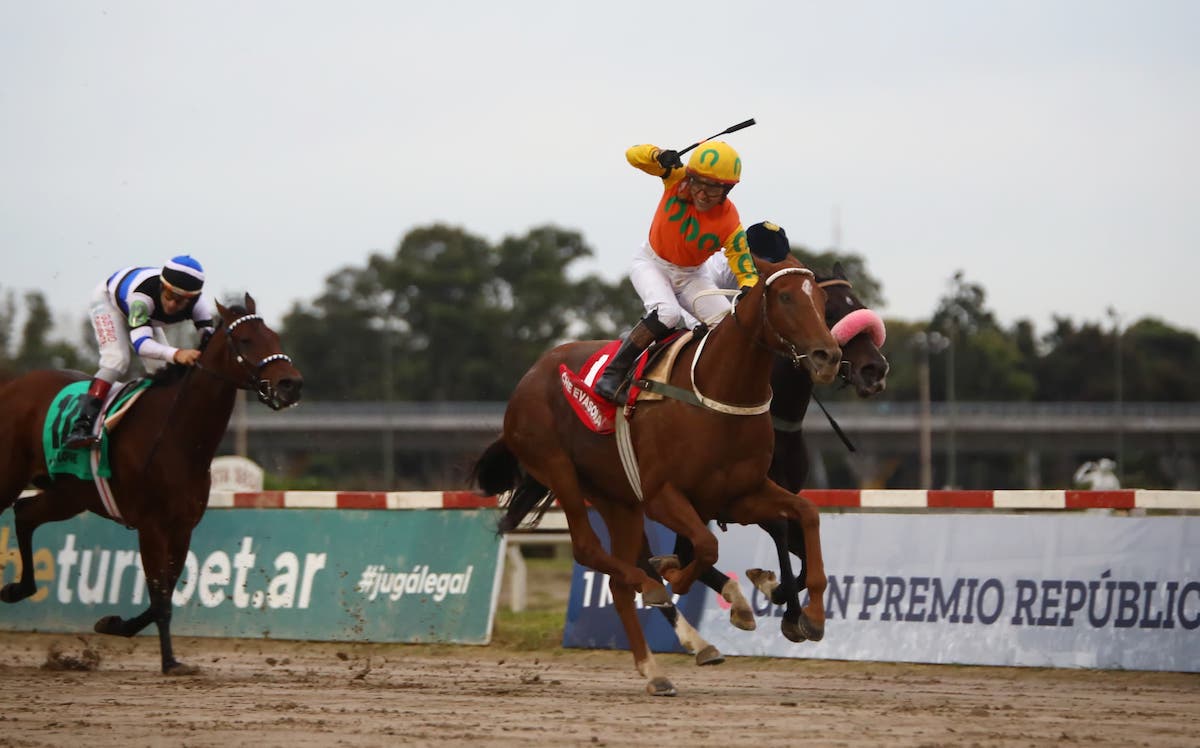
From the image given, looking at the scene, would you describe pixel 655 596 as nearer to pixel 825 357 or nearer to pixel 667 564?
pixel 667 564

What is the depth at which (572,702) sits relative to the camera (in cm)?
818

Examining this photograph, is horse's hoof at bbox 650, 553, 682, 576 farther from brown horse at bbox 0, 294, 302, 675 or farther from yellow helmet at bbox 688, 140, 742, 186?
brown horse at bbox 0, 294, 302, 675

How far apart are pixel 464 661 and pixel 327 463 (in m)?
43.3

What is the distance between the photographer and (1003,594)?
1050cm

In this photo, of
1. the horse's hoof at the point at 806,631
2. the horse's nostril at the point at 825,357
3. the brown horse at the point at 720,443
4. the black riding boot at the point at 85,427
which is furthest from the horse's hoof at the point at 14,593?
the horse's nostril at the point at 825,357

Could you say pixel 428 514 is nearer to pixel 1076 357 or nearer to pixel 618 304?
pixel 1076 357

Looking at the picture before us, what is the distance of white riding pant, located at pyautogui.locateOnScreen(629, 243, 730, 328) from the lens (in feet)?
30.0

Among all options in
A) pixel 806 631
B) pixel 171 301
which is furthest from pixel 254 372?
pixel 806 631

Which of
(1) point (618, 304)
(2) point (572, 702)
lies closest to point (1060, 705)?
(2) point (572, 702)

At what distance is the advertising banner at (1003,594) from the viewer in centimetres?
1007

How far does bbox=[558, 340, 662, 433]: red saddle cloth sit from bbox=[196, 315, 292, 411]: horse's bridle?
1.90 m

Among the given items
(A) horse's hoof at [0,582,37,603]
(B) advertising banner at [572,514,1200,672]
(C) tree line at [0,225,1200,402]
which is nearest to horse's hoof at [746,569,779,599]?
(B) advertising banner at [572,514,1200,672]

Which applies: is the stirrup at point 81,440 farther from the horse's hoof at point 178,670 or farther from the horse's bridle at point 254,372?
the horse's hoof at point 178,670

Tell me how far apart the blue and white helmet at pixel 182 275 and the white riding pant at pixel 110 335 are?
0.45 meters
